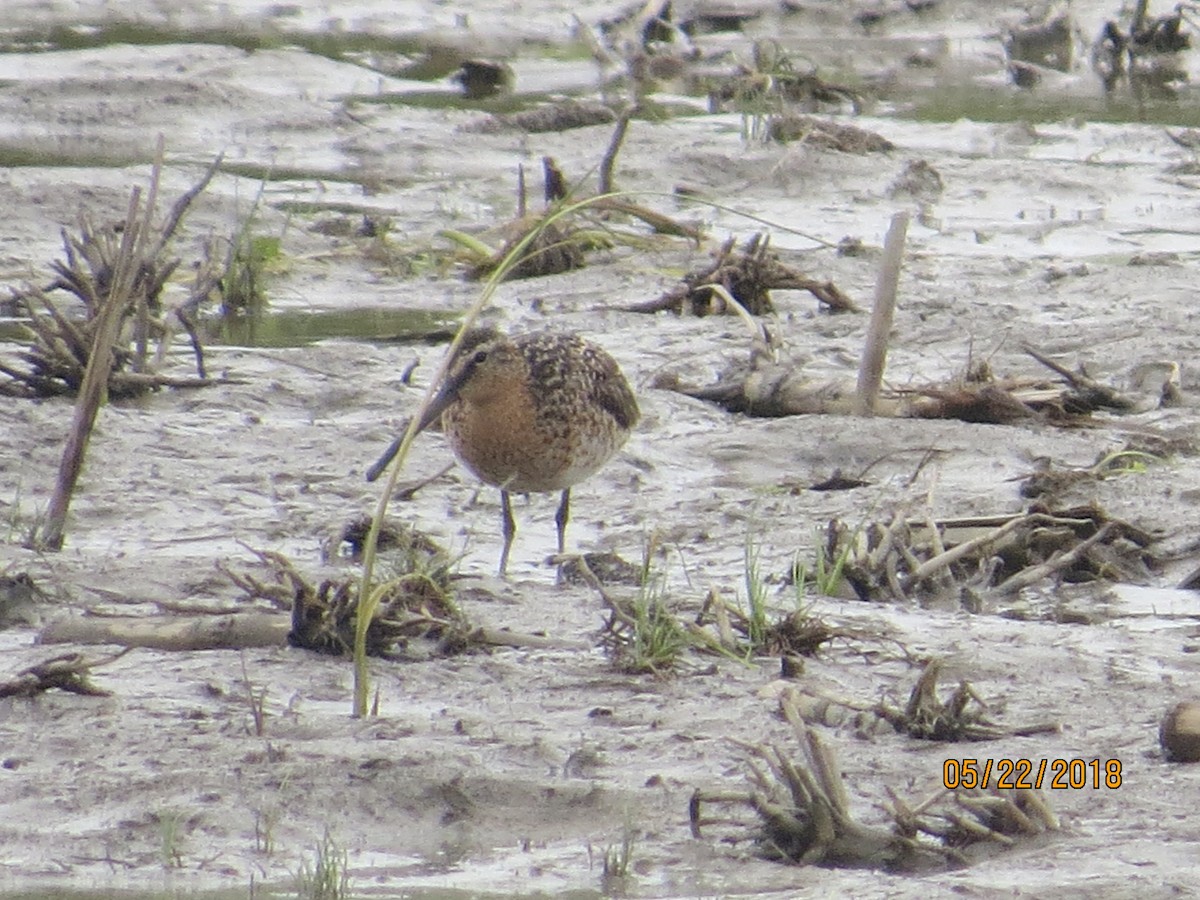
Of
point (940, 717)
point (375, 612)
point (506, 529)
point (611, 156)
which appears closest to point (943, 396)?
point (506, 529)

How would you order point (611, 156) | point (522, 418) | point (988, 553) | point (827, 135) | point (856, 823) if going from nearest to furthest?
point (856, 823)
point (988, 553)
point (522, 418)
point (611, 156)
point (827, 135)

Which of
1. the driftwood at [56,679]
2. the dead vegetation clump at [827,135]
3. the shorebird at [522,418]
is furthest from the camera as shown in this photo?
the dead vegetation clump at [827,135]

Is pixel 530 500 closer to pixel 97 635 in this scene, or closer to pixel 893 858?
pixel 97 635

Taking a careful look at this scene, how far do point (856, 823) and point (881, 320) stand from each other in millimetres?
3779

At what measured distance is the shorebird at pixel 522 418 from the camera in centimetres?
689

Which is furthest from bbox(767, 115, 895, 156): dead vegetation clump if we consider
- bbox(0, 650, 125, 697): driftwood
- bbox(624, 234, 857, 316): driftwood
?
bbox(0, 650, 125, 697): driftwood

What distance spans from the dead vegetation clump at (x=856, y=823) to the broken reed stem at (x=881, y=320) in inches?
144

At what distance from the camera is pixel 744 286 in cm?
957

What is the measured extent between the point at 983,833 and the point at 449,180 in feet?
28.1

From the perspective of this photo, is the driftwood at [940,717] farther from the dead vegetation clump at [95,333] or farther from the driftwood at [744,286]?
the driftwood at [744,286]

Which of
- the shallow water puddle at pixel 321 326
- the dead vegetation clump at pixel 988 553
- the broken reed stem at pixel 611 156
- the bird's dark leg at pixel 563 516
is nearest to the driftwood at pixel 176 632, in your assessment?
the bird's dark leg at pixel 563 516

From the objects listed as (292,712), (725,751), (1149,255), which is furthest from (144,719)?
(1149,255)

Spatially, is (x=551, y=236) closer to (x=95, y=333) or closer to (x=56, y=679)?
(x=95, y=333)

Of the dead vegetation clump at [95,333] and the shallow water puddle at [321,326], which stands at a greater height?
the dead vegetation clump at [95,333]
